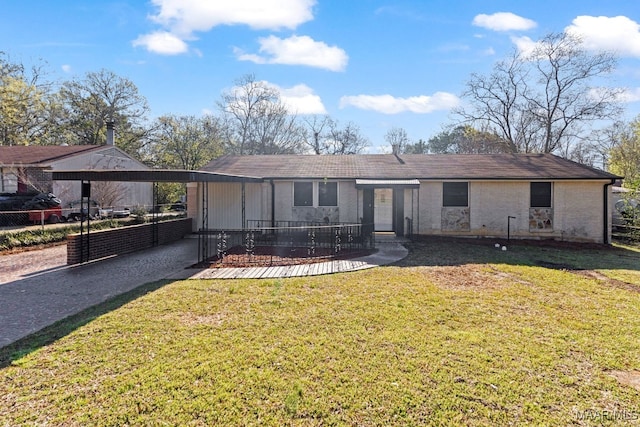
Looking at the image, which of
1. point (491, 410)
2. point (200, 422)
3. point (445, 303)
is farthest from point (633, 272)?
point (200, 422)

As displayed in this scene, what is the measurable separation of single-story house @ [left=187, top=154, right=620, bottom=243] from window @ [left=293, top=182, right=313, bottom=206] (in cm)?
4

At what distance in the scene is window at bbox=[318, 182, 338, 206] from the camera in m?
14.0

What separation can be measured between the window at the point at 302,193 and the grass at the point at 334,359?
778 cm

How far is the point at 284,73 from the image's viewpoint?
2467 cm

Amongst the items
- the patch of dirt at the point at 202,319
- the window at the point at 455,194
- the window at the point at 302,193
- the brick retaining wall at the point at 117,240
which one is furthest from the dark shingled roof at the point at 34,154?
the window at the point at 455,194

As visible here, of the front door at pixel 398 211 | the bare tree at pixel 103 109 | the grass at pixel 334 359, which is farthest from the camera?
the bare tree at pixel 103 109

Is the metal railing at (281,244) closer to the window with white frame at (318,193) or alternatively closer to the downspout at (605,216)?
the window with white frame at (318,193)

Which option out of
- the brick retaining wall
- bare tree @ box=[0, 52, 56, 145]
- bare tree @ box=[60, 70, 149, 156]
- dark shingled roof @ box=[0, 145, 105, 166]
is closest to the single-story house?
the brick retaining wall

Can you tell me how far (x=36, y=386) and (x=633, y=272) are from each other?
11795 mm

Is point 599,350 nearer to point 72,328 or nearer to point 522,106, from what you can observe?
point 72,328

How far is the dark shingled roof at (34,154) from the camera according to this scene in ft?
62.6

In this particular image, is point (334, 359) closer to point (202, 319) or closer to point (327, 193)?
point (202, 319)

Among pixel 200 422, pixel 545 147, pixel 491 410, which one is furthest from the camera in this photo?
pixel 545 147

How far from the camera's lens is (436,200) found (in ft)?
45.2
